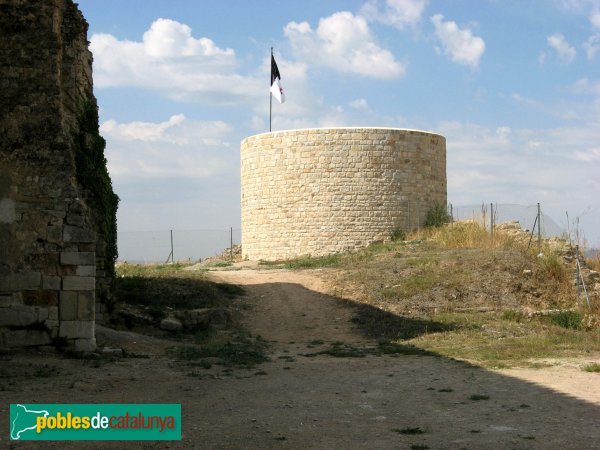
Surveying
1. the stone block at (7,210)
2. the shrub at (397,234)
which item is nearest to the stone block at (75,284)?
the stone block at (7,210)

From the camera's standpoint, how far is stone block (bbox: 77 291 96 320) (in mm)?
9719

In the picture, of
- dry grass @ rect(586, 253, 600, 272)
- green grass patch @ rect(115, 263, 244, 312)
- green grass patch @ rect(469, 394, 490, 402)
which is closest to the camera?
green grass patch @ rect(469, 394, 490, 402)

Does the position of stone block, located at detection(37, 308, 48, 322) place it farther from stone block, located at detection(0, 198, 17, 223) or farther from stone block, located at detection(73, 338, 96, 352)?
stone block, located at detection(0, 198, 17, 223)

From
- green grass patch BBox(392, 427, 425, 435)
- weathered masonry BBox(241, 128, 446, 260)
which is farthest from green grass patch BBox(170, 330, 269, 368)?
weathered masonry BBox(241, 128, 446, 260)

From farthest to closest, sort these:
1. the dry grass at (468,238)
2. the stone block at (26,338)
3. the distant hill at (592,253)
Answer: the dry grass at (468,238)
the distant hill at (592,253)
the stone block at (26,338)

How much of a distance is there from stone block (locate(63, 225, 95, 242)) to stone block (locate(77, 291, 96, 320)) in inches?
29.9

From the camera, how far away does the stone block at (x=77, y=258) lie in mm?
9742

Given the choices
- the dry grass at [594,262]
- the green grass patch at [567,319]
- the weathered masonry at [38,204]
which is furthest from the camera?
the dry grass at [594,262]

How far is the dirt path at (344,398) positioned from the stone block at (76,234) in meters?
1.66

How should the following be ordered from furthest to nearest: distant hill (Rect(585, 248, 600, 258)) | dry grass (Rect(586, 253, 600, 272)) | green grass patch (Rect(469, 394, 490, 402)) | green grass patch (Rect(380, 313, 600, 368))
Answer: distant hill (Rect(585, 248, 600, 258)), dry grass (Rect(586, 253, 600, 272)), green grass patch (Rect(380, 313, 600, 368)), green grass patch (Rect(469, 394, 490, 402))

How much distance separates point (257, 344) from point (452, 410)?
5.40m

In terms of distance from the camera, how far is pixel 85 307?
9750 millimetres

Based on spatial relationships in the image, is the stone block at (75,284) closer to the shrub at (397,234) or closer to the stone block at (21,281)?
the stone block at (21,281)

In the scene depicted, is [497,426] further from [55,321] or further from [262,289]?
[262,289]
